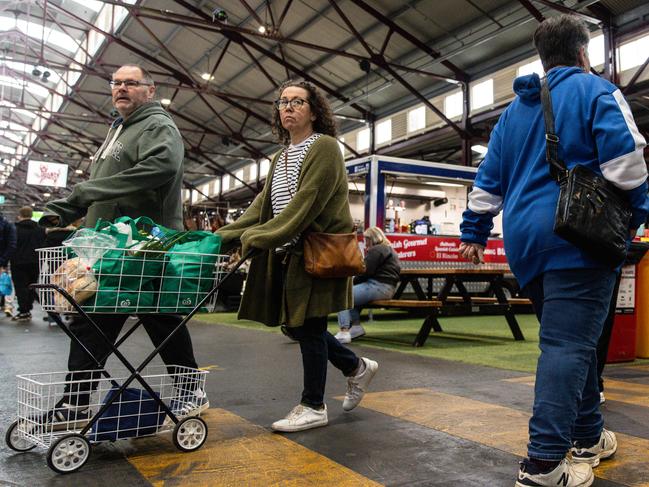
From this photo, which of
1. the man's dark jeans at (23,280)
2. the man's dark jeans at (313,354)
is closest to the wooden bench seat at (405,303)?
the man's dark jeans at (313,354)

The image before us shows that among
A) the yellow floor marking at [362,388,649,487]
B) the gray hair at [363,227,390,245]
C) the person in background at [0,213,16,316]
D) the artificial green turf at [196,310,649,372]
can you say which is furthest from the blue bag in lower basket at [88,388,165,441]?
the person in background at [0,213,16,316]

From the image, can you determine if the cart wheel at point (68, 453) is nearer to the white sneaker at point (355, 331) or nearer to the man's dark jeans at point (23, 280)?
the white sneaker at point (355, 331)

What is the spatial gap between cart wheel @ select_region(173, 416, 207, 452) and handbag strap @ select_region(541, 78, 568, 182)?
66.0 inches

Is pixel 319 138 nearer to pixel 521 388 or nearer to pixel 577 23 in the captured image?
pixel 577 23

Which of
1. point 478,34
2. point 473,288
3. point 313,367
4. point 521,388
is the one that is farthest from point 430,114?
point 313,367

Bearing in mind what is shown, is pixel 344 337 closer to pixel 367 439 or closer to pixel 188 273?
pixel 367 439

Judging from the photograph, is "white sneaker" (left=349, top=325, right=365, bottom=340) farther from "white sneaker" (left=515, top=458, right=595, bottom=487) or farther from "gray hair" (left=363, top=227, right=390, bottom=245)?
"white sneaker" (left=515, top=458, right=595, bottom=487)

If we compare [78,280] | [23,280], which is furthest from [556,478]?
[23,280]

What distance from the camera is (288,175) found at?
2.88m

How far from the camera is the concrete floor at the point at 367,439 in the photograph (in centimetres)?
220

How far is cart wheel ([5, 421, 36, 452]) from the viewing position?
2443 millimetres

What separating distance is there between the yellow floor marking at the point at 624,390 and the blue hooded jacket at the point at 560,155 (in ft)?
6.52

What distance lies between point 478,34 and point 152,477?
43.9 ft

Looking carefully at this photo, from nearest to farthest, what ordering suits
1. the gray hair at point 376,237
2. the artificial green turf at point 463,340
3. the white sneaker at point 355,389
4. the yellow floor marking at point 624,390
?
the white sneaker at point 355,389 → the yellow floor marking at point 624,390 → the artificial green turf at point 463,340 → the gray hair at point 376,237
